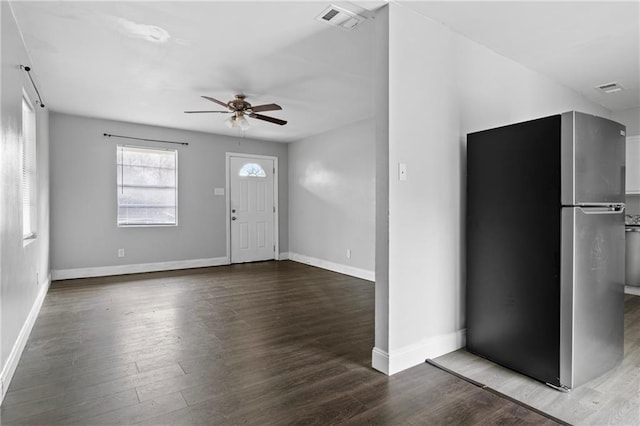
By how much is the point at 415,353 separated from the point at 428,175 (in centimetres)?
126

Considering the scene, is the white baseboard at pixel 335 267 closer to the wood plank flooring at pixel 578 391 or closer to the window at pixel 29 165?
the wood plank flooring at pixel 578 391

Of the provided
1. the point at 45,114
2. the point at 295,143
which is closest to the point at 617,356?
the point at 295,143

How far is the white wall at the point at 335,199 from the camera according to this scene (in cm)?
543

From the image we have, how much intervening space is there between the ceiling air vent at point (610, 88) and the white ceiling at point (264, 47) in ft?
0.24

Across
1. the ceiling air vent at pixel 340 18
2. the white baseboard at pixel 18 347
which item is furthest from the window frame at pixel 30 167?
the ceiling air vent at pixel 340 18

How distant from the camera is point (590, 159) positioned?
7.32 ft

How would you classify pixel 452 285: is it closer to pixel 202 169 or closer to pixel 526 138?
pixel 526 138

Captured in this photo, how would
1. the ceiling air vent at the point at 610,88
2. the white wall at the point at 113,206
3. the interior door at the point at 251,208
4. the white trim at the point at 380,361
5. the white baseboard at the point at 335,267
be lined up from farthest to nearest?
the interior door at the point at 251,208 → the white baseboard at the point at 335,267 → the white wall at the point at 113,206 → the ceiling air vent at the point at 610,88 → the white trim at the point at 380,361

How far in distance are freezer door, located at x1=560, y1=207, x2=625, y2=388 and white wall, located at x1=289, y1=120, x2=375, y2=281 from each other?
10.3ft

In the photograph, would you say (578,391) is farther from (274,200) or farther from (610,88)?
(274,200)

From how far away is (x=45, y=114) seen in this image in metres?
4.75

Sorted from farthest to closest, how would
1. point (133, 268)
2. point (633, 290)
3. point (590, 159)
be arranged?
point (133, 268) → point (633, 290) → point (590, 159)

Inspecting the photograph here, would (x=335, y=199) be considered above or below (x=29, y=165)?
below

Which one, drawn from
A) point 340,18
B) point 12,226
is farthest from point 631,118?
point 12,226
